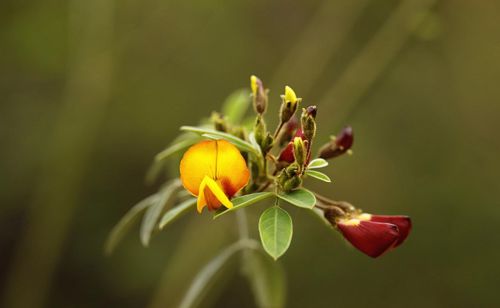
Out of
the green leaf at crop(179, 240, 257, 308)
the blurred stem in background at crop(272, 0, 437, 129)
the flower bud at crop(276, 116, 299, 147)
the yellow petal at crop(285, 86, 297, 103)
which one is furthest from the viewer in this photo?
the blurred stem in background at crop(272, 0, 437, 129)

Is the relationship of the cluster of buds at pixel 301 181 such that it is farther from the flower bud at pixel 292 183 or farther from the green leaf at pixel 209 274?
the green leaf at pixel 209 274

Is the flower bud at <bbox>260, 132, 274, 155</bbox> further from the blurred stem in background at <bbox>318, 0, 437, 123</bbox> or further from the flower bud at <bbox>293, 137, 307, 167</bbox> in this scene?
the blurred stem in background at <bbox>318, 0, 437, 123</bbox>

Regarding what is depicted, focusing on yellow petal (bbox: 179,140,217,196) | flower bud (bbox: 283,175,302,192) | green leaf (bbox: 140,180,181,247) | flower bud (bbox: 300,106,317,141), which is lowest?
green leaf (bbox: 140,180,181,247)

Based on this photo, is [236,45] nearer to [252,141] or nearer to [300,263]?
[300,263]

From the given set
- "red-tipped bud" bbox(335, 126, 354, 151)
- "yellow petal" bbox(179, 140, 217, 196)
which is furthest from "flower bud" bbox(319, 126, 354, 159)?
"yellow petal" bbox(179, 140, 217, 196)

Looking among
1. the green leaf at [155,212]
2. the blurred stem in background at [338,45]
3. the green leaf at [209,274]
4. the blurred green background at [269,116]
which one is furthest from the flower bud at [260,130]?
the blurred green background at [269,116]

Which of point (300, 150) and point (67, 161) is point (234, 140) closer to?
point (300, 150)
